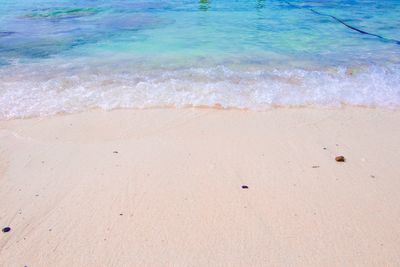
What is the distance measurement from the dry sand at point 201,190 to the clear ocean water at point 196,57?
0.55m

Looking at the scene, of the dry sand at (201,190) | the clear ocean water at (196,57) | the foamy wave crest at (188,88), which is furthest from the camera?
the clear ocean water at (196,57)

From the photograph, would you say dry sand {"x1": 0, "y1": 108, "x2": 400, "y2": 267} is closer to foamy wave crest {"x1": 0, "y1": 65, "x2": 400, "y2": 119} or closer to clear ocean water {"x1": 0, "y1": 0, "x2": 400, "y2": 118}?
foamy wave crest {"x1": 0, "y1": 65, "x2": 400, "y2": 119}

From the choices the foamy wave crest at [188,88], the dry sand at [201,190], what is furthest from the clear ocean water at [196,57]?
the dry sand at [201,190]

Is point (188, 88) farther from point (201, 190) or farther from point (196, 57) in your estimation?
point (201, 190)

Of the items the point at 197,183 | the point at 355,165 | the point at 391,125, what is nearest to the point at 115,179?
the point at 197,183

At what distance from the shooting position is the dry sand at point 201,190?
2.25 meters

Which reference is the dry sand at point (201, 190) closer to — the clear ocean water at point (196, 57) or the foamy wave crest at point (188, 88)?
the foamy wave crest at point (188, 88)

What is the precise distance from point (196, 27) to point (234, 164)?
601 cm

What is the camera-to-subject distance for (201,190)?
278 cm

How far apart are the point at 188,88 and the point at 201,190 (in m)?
2.24

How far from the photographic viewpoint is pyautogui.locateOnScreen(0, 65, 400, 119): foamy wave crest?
4.33 meters

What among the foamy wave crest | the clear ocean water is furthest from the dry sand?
the clear ocean water

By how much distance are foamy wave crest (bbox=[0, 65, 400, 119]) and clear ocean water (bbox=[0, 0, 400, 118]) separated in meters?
0.01

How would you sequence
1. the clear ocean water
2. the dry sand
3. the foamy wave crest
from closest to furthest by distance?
the dry sand → the foamy wave crest → the clear ocean water
